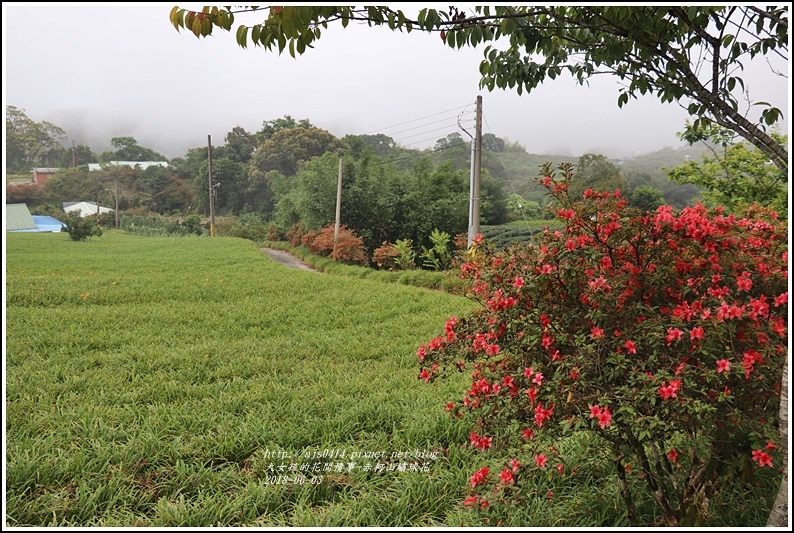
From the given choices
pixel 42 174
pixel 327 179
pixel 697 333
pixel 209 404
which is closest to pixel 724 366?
pixel 697 333

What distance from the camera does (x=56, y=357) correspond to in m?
2.58

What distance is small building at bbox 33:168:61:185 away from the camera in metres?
2.59

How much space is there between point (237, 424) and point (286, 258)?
10.0 ft

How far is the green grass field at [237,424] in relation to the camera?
4.49 ft

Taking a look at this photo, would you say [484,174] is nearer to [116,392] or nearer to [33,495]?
[116,392]

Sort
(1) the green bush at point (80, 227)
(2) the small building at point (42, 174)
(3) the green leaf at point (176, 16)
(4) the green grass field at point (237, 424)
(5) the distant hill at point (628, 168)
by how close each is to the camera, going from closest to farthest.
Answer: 1. (3) the green leaf at point (176, 16)
2. (4) the green grass field at point (237, 424)
3. (2) the small building at point (42, 174)
4. (1) the green bush at point (80, 227)
5. (5) the distant hill at point (628, 168)

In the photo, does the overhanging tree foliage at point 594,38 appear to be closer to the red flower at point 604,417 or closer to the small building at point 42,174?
the red flower at point 604,417

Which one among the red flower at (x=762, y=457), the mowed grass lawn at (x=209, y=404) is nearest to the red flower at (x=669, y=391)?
the red flower at (x=762, y=457)

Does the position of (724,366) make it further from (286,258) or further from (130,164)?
(286,258)

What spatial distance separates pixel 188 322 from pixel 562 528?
2.89 metres

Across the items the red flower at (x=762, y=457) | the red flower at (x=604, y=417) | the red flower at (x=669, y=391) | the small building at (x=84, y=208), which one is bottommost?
the red flower at (x=762, y=457)

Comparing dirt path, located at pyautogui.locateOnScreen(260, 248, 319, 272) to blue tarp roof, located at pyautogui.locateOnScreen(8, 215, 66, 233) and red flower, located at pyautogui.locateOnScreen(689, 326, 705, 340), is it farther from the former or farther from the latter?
red flower, located at pyautogui.locateOnScreen(689, 326, 705, 340)

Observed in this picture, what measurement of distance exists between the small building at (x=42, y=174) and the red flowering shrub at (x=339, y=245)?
234 cm

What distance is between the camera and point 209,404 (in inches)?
80.4
